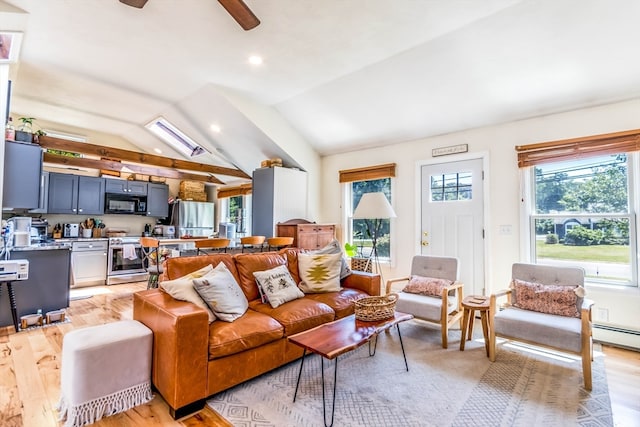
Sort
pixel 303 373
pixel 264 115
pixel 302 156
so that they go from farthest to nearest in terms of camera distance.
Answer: pixel 302 156
pixel 264 115
pixel 303 373

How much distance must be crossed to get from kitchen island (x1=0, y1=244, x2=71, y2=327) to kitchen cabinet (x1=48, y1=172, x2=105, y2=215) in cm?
231

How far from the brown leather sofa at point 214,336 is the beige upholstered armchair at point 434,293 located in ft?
2.49

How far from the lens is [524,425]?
6.06ft

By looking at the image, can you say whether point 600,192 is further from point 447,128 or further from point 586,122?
point 447,128

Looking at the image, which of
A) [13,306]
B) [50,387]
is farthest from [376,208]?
[13,306]

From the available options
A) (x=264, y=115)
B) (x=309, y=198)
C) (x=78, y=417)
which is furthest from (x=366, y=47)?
(x=78, y=417)

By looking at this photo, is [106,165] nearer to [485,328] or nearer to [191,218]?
[191,218]

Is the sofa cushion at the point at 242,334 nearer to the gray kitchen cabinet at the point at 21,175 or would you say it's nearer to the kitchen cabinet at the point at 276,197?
the kitchen cabinet at the point at 276,197

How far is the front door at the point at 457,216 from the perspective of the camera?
13.1 feet

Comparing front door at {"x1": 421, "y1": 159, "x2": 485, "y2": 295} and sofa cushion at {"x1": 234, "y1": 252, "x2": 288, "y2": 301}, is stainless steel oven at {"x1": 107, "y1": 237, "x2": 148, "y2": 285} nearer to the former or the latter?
sofa cushion at {"x1": 234, "y1": 252, "x2": 288, "y2": 301}

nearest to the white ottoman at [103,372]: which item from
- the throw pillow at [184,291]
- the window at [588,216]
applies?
the throw pillow at [184,291]

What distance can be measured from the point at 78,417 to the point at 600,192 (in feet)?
15.9

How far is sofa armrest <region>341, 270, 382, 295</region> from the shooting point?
11.3 feet

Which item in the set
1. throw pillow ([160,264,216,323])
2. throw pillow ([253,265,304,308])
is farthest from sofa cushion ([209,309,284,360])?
throw pillow ([253,265,304,308])
